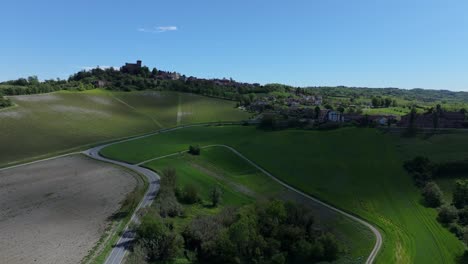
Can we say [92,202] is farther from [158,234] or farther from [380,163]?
[380,163]

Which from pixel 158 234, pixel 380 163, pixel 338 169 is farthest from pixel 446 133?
pixel 158 234

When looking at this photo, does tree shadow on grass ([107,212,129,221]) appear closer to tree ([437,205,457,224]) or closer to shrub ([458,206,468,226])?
tree ([437,205,457,224])

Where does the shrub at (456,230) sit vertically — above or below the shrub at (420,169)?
below

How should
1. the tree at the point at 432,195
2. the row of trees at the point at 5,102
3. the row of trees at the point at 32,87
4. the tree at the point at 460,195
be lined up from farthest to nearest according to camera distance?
the row of trees at the point at 32,87 → the row of trees at the point at 5,102 → the tree at the point at 432,195 → the tree at the point at 460,195

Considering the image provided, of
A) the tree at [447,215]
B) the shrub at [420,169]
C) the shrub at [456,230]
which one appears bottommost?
the shrub at [456,230]

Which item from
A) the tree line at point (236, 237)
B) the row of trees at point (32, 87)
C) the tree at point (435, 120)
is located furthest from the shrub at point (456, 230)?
the row of trees at point (32, 87)

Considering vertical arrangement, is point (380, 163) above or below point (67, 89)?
below

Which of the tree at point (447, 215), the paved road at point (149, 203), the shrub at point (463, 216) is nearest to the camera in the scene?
the paved road at point (149, 203)

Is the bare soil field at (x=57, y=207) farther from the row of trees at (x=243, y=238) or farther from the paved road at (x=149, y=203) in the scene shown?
the row of trees at (x=243, y=238)

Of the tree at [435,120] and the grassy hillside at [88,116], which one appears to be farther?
the tree at [435,120]
